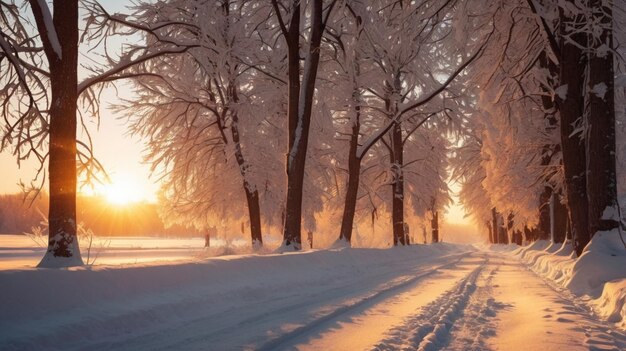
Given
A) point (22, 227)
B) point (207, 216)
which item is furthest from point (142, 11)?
point (22, 227)

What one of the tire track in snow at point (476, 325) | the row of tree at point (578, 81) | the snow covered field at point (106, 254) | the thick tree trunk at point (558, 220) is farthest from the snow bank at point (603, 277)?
the thick tree trunk at point (558, 220)

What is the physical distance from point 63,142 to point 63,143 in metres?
0.02

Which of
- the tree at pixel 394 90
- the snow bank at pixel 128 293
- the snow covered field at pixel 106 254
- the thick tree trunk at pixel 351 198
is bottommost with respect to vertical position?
the snow covered field at pixel 106 254

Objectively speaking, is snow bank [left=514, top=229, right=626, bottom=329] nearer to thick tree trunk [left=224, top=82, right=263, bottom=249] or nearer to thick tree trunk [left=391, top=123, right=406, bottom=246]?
thick tree trunk [left=224, top=82, right=263, bottom=249]

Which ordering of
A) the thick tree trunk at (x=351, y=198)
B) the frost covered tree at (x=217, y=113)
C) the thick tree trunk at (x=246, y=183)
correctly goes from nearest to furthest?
1. the frost covered tree at (x=217, y=113)
2. the thick tree trunk at (x=246, y=183)
3. the thick tree trunk at (x=351, y=198)

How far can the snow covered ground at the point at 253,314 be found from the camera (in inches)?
155

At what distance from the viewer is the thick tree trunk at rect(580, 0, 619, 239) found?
8367 millimetres

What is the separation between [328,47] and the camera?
15312 millimetres

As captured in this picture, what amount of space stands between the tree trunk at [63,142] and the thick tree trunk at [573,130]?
380 inches

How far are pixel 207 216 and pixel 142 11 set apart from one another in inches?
410

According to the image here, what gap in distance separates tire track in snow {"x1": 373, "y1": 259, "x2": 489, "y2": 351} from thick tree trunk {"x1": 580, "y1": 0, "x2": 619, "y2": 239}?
12.3 ft

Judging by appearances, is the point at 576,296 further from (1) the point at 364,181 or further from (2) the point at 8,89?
(1) the point at 364,181

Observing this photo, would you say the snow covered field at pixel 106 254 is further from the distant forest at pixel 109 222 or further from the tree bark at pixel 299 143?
the distant forest at pixel 109 222

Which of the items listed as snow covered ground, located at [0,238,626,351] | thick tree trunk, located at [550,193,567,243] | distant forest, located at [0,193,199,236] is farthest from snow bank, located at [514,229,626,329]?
distant forest, located at [0,193,199,236]
